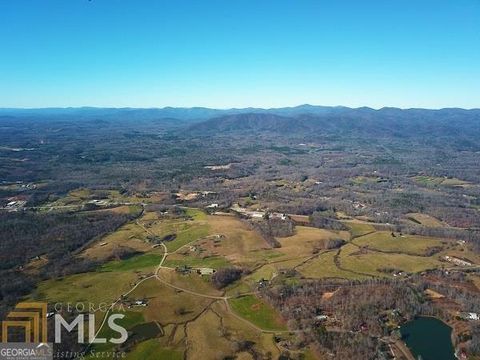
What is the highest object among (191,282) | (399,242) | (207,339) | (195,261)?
(399,242)

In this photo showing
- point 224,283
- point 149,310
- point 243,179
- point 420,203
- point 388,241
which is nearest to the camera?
point 149,310

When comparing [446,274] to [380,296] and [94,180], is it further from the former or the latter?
[94,180]

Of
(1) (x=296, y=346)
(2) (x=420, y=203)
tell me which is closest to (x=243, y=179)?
(2) (x=420, y=203)

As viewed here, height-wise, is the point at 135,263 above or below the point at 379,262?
below

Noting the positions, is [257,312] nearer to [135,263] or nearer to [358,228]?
[135,263]
